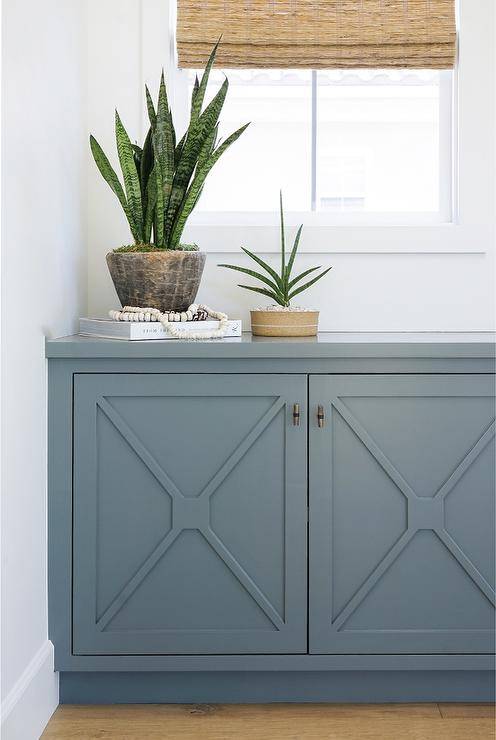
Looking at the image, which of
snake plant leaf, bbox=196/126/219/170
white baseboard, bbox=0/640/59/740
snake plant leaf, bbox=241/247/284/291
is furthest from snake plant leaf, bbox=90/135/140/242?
white baseboard, bbox=0/640/59/740

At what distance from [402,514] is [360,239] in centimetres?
88

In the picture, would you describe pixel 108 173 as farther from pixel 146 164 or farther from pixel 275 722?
pixel 275 722

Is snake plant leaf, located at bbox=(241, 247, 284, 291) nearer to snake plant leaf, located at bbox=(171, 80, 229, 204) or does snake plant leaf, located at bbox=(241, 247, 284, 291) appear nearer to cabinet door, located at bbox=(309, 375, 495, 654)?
snake plant leaf, located at bbox=(171, 80, 229, 204)

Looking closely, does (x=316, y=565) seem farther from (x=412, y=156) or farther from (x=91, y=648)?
(x=412, y=156)

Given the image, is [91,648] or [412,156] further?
[412,156]

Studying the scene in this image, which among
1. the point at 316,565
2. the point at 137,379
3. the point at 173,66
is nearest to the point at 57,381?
the point at 137,379

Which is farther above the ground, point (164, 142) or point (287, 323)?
point (164, 142)

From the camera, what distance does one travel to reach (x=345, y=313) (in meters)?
2.41

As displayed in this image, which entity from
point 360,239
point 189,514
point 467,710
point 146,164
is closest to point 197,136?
point 146,164

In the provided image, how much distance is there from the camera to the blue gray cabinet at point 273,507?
1876 millimetres

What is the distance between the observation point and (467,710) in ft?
6.38

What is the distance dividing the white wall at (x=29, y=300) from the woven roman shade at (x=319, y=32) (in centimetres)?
47

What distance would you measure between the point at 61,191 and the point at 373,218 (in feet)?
3.26

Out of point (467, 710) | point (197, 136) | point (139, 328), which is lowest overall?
point (467, 710)
